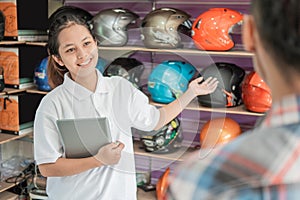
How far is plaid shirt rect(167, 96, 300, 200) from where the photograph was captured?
52cm

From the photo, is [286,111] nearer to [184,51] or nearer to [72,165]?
[72,165]

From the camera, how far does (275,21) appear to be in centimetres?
54

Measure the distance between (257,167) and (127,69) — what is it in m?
2.35

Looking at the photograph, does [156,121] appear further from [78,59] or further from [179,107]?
[78,59]

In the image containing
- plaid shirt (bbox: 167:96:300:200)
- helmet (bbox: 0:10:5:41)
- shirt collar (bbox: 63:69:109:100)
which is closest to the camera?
plaid shirt (bbox: 167:96:300:200)

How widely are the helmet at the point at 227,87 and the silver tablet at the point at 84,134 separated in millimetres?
969

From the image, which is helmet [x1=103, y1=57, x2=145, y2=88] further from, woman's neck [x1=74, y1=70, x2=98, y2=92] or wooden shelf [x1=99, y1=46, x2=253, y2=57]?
woman's neck [x1=74, y1=70, x2=98, y2=92]

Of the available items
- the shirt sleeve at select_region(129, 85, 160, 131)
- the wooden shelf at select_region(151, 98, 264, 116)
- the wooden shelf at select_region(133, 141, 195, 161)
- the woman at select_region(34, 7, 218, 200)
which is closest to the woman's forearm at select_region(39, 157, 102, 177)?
the woman at select_region(34, 7, 218, 200)

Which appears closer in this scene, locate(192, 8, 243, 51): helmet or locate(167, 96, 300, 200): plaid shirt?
locate(167, 96, 300, 200): plaid shirt

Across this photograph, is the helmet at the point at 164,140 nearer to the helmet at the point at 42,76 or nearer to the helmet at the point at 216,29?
the helmet at the point at 216,29

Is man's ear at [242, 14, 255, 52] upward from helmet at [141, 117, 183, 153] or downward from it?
upward

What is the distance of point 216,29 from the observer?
9.41ft

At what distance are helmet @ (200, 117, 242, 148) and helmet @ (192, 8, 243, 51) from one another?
0.50 meters

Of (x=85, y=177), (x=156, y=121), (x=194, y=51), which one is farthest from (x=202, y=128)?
(x=85, y=177)
